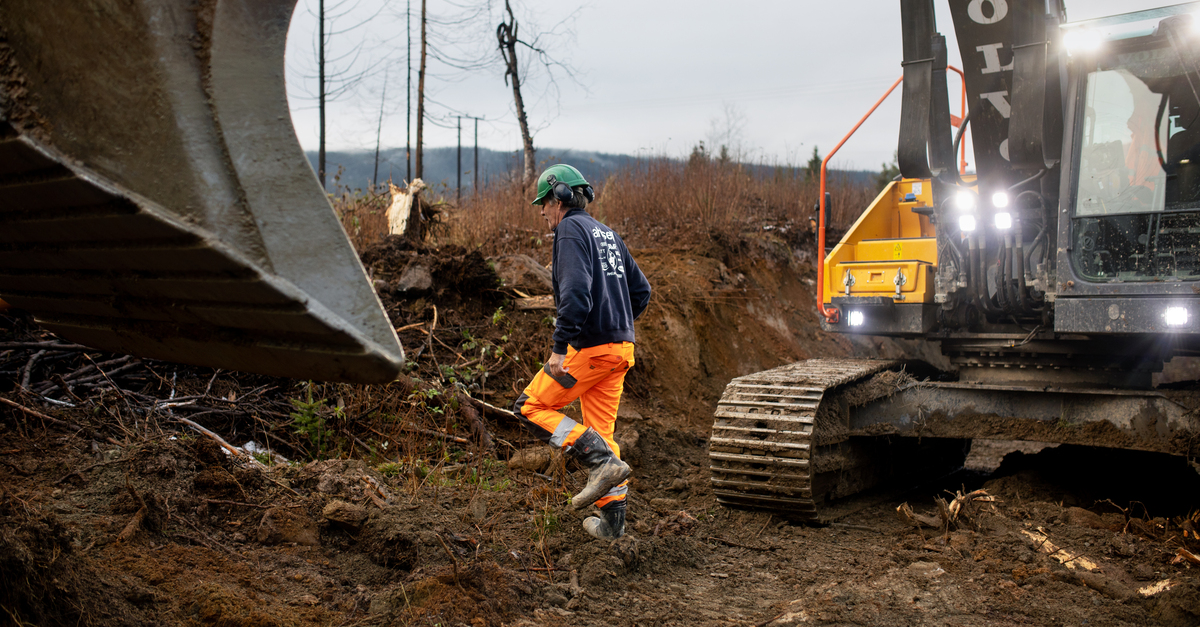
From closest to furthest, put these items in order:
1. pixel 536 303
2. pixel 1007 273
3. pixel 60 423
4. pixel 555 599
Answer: pixel 555 599 < pixel 60 423 < pixel 1007 273 < pixel 536 303

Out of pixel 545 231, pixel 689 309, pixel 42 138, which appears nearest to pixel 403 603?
pixel 42 138

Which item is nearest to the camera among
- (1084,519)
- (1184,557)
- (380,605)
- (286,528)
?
(380,605)

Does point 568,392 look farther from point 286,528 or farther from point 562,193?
point 286,528

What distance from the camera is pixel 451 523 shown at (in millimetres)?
4141

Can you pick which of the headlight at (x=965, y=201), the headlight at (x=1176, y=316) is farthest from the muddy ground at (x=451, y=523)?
the headlight at (x=965, y=201)

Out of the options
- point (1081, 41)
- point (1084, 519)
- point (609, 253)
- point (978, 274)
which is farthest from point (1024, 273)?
point (609, 253)

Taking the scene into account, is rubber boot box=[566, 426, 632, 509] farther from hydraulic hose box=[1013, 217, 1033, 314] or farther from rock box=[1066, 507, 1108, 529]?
hydraulic hose box=[1013, 217, 1033, 314]

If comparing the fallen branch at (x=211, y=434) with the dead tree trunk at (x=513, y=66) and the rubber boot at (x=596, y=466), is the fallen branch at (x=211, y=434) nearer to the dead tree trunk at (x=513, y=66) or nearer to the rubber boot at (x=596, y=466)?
the rubber boot at (x=596, y=466)

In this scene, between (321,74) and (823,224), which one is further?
(321,74)

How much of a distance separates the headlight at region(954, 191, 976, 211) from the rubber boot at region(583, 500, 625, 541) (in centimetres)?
294

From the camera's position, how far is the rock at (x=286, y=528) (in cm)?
364

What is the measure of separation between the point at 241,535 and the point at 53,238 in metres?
1.97

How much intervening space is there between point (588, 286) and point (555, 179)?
0.69 metres

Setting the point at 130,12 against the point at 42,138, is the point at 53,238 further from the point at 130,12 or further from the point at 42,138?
the point at 130,12
